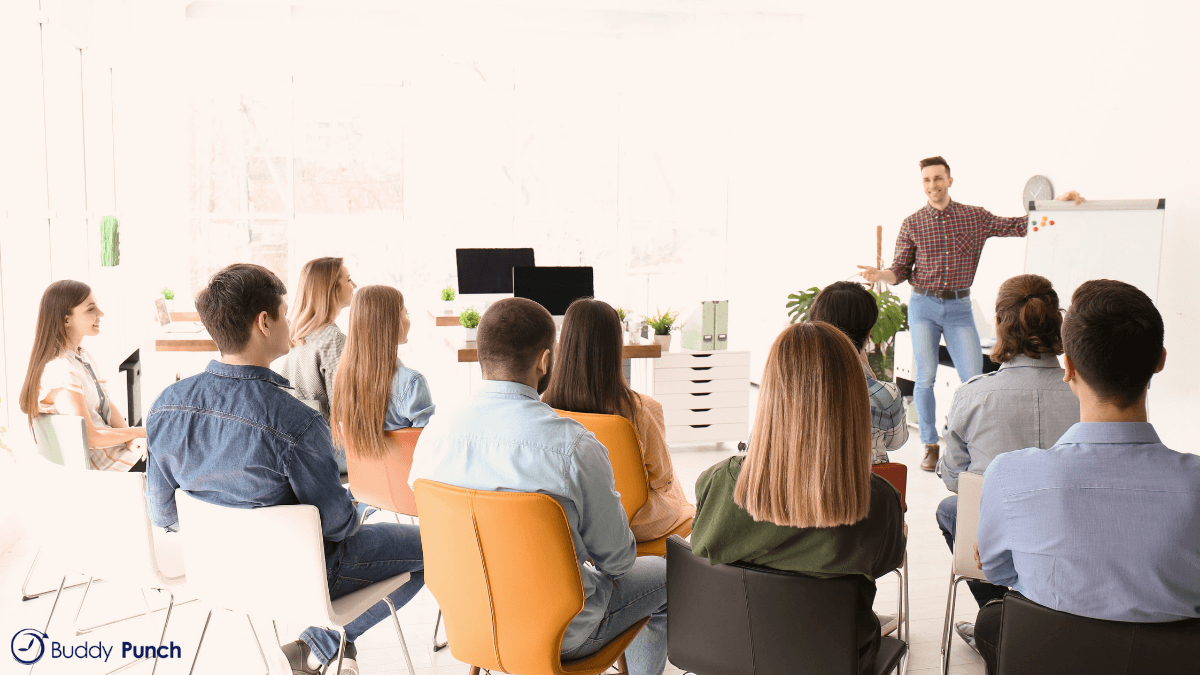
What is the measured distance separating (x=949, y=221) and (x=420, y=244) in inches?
209

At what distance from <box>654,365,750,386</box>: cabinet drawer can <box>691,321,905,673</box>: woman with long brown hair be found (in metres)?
3.70

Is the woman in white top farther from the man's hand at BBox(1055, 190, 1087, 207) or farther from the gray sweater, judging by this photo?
the man's hand at BBox(1055, 190, 1087, 207)

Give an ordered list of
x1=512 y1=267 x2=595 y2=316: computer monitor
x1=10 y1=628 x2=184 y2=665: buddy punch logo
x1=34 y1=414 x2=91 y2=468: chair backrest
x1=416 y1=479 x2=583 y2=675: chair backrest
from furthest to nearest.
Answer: x1=512 y1=267 x2=595 y2=316: computer monitor < x1=34 y1=414 x2=91 y2=468: chair backrest < x1=10 y1=628 x2=184 y2=665: buddy punch logo < x1=416 y1=479 x2=583 y2=675: chair backrest

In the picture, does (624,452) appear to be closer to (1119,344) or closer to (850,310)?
(850,310)

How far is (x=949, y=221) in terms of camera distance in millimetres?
5086

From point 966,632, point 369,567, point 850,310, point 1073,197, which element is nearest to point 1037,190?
point 1073,197

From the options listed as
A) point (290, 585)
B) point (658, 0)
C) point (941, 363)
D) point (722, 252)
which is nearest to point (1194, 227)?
point (941, 363)

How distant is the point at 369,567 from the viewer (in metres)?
2.31

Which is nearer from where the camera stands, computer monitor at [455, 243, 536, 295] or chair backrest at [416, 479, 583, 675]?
chair backrest at [416, 479, 583, 675]

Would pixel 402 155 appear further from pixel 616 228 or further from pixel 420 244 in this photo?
pixel 616 228

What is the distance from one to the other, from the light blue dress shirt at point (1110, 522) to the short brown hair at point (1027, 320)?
1027mm

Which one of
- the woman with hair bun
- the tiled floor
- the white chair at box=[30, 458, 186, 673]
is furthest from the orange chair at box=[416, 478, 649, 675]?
the woman with hair bun

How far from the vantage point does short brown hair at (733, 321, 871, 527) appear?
66.6 inches

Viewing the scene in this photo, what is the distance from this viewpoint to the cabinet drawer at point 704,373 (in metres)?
5.48
